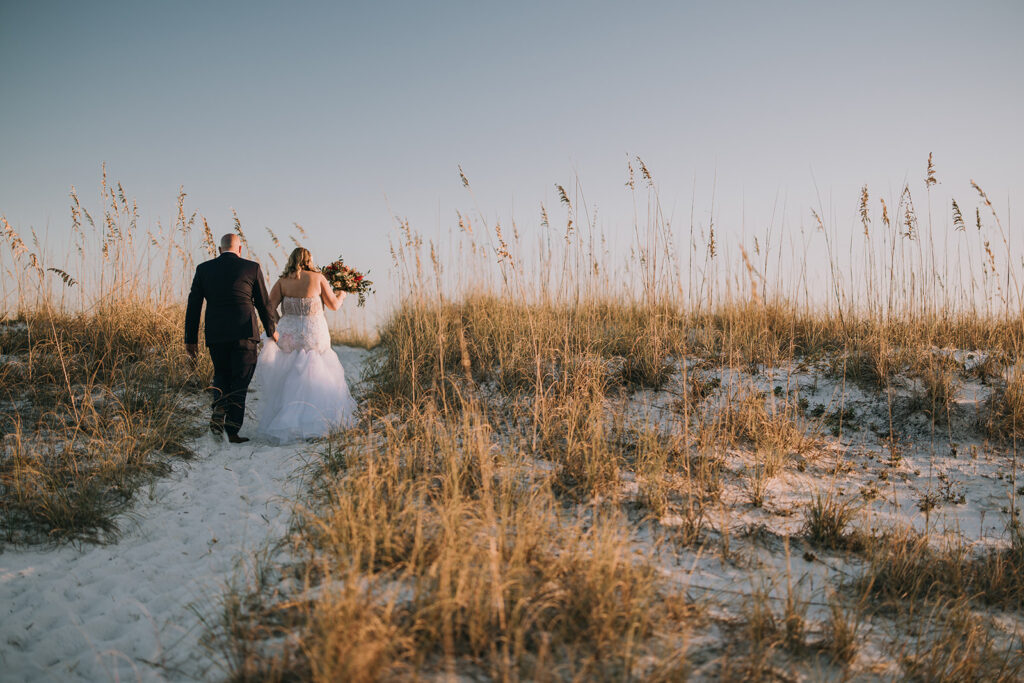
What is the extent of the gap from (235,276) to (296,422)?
4.73 ft

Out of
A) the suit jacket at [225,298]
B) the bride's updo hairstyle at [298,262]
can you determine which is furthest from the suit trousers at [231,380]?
the bride's updo hairstyle at [298,262]

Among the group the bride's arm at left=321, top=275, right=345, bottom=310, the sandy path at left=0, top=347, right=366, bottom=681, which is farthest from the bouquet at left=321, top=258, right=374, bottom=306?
the sandy path at left=0, top=347, right=366, bottom=681

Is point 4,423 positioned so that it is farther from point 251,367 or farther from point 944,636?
point 944,636

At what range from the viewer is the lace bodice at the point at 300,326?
539 centimetres

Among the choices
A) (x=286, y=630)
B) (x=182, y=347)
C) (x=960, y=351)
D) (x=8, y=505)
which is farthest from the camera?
(x=182, y=347)

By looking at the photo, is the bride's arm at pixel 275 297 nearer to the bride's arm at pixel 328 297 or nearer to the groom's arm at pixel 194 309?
the bride's arm at pixel 328 297

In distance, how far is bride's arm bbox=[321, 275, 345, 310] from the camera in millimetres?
5547

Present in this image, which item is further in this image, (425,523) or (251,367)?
(251,367)

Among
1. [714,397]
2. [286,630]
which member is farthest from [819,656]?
[714,397]

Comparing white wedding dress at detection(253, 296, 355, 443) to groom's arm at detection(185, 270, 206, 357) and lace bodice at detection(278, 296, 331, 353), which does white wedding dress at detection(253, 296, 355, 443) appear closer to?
lace bodice at detection(278, 296, 331, 353)

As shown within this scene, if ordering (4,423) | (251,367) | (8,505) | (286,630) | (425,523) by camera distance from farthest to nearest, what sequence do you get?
(251,367)
(4,423)
(8,505)
(425,523)
(286,630)

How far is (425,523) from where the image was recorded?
10.2ft

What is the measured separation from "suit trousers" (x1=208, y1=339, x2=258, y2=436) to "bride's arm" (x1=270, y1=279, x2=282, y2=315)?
433mm

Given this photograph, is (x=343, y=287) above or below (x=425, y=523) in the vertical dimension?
above
